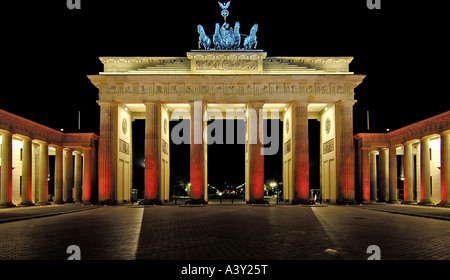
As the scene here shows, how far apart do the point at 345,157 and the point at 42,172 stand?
34032 mm

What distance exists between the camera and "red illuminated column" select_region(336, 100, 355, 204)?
39969 mm

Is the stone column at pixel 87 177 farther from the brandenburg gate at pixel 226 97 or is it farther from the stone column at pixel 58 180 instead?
the brandenburg gate at pixel 226 97

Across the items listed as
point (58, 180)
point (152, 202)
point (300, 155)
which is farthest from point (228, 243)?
point (58, 180)

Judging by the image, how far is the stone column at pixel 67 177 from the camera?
153ft

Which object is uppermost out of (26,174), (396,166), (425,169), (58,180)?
(396,166)

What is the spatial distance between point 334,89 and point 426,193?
1432 cm

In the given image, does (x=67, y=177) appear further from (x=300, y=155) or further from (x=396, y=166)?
(x=396, y=166)

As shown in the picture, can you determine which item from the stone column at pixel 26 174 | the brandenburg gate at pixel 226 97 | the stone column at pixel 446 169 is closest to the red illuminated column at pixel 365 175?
the brandenburg gate at pixel 226 97

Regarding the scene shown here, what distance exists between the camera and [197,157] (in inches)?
1576

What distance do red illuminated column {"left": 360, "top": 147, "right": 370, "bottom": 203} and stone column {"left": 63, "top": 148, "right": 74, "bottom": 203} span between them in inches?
1377

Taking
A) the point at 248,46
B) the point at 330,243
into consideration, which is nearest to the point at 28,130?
the point at 248,46

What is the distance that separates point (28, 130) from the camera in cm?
3850

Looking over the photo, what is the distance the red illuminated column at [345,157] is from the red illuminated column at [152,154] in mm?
19366
